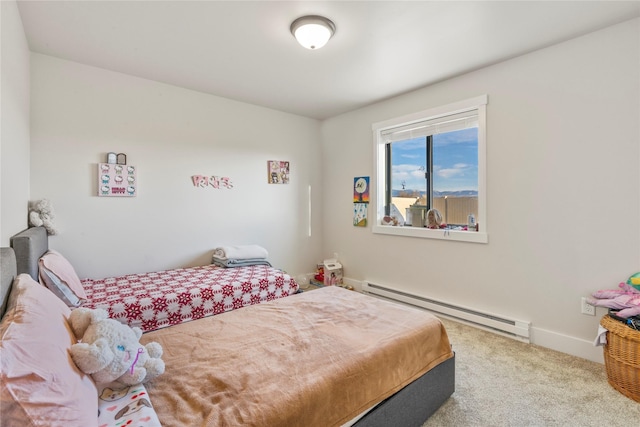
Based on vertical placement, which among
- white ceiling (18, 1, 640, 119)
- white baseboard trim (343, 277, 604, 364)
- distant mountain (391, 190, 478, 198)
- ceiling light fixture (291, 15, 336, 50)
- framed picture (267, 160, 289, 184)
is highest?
white ceiling (18, 1, 640, 119)

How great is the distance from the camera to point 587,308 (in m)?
2.27

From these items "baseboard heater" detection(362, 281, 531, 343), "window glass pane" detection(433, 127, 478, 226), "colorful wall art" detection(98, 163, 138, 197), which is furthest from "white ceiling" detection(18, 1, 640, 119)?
"baseboard heater" detection(362, 281, 531, 343)

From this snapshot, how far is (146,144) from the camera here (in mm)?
3078

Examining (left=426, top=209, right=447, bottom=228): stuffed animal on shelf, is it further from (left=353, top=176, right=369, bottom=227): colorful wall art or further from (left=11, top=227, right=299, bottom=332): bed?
(left=11, top=227, right=299, bottom=332): bed

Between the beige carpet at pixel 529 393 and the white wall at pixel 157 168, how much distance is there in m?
2.73

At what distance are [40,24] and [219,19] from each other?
4.34ft

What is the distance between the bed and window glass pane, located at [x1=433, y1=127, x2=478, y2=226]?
1.98 m

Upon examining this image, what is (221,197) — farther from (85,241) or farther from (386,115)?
(386,115)

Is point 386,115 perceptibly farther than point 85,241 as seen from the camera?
Yes

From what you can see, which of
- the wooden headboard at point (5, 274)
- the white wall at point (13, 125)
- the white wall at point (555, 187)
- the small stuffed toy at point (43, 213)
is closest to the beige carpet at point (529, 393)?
the white wall at point (555, 187)

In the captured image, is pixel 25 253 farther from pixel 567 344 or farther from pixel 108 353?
pixel 567 344

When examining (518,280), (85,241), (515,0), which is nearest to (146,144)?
(85,241)

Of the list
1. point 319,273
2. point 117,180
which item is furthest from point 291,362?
point 319,273

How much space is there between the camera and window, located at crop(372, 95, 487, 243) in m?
2.98
